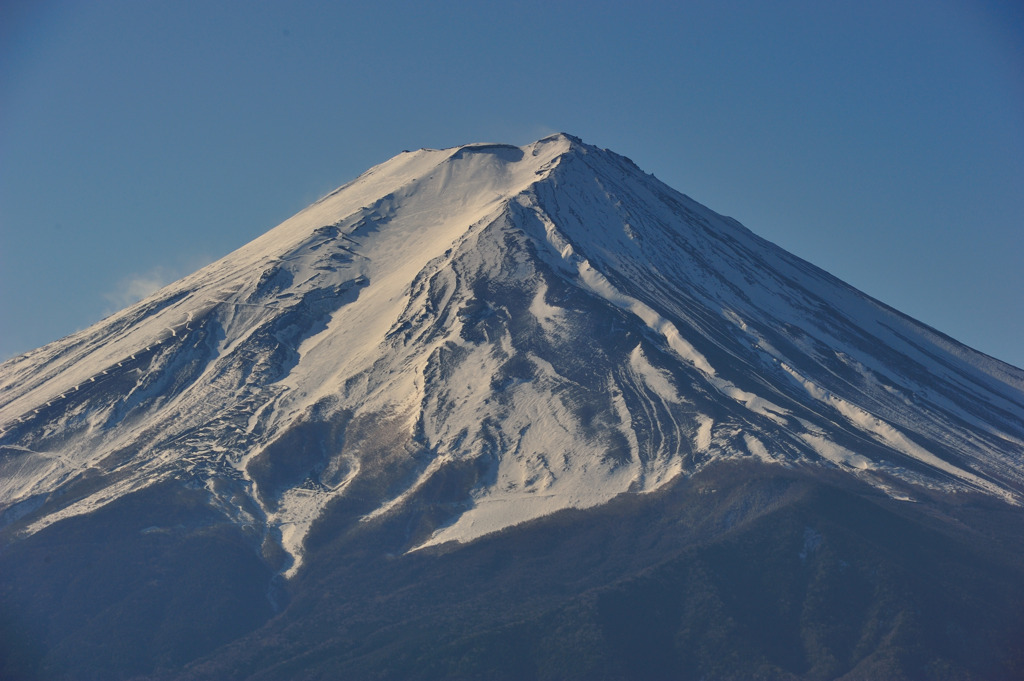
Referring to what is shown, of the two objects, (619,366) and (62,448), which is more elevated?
(619,366)

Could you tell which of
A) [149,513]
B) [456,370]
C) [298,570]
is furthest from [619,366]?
[149,513]

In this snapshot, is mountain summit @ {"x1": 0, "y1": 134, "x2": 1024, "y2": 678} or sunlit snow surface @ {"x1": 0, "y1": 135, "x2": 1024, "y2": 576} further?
sunlit snow surface @ {"x1": 0, "y1": 135, "x2": 1024, "y2": 576}

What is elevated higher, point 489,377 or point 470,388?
point 489,377

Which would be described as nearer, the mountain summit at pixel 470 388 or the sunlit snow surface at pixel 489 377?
the mountain summit at pixel 470 388

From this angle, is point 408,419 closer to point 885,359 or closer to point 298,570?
point 298,570
